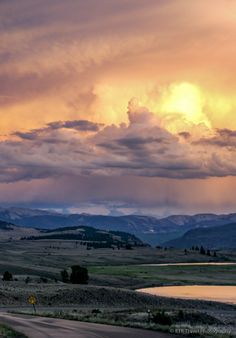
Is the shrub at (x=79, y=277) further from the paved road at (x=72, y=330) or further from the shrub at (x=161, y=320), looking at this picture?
the paved road at (x=72, y=330)

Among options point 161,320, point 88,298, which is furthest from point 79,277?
point 161,320

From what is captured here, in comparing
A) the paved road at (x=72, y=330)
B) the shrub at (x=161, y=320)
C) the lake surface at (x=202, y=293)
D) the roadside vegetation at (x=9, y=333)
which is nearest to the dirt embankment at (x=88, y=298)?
Answer: the lake surface at (x=202, y=293)

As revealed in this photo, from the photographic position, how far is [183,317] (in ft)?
211

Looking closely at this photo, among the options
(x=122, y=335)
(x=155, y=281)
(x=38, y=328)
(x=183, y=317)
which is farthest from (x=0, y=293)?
(x=155, y=281)

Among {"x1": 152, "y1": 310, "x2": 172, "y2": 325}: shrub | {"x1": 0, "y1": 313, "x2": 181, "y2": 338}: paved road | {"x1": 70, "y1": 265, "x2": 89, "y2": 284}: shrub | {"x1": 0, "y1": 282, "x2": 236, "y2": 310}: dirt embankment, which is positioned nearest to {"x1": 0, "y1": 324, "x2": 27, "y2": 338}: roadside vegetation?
{"x1": 0, "y1": 313, "x2": 181, "y2": 338}: paved road

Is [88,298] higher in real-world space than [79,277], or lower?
lower

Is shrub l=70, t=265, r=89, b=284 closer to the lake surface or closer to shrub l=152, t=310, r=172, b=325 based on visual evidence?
the lake surface

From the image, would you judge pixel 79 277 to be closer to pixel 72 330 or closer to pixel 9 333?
pixel 72 330

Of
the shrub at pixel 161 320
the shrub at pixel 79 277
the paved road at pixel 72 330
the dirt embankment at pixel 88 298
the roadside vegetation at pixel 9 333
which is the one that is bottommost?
the roadside vegetation at pixel 9 333

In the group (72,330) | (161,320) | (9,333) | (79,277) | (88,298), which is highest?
(79,277)

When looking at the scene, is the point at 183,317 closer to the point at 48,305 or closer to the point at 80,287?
the point at 48,305

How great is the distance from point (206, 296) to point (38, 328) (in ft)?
255

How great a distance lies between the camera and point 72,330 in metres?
47.9

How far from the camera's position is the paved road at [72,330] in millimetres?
44197
